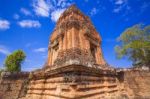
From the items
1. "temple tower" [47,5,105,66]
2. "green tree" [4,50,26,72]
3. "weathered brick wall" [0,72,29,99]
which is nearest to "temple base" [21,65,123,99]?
"temple tower" [47,5,105,66]

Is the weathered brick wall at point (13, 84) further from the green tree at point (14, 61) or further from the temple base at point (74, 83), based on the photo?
the green tree at point (14, 61)

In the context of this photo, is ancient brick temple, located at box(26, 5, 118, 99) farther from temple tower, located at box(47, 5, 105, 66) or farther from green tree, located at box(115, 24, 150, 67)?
green tree, located at box(115, 24, 150, 67)

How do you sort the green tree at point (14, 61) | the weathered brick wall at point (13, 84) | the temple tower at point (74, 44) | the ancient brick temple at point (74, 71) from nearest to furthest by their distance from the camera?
1. the ancient brick temple at point (74, 71)
2. the temple tower at point (74, 44)
3. the weathered brick wall at point (13, 84)
4. the green tree at point (14, 61)

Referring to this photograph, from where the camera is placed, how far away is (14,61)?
65.5 ft

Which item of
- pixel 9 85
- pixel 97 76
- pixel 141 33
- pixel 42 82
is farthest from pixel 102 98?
pixel 141 33

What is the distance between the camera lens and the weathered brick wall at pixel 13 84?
36.6 feet

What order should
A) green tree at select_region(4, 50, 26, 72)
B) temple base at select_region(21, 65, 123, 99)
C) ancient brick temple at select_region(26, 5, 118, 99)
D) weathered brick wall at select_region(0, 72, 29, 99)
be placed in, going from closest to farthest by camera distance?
temple base at select_region(21, 65, 123, 99) < ancient brick temple at select_region(26, 5, 118, 99) < weathered brick wall at select_region(0, 72, 29, 99) < green tree at select_region(4, 50, 26, 72)

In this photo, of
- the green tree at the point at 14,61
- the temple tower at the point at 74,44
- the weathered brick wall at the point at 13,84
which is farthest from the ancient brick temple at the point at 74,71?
the green tree at the point at 14,61

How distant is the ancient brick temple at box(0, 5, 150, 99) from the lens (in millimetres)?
5098

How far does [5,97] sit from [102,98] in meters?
8.68

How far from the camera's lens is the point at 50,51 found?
9648 millimetres

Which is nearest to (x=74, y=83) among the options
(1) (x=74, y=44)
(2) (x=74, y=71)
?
(2) (x=74, y=71)

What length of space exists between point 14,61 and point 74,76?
1754cm

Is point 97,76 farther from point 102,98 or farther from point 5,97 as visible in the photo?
point 5,97
